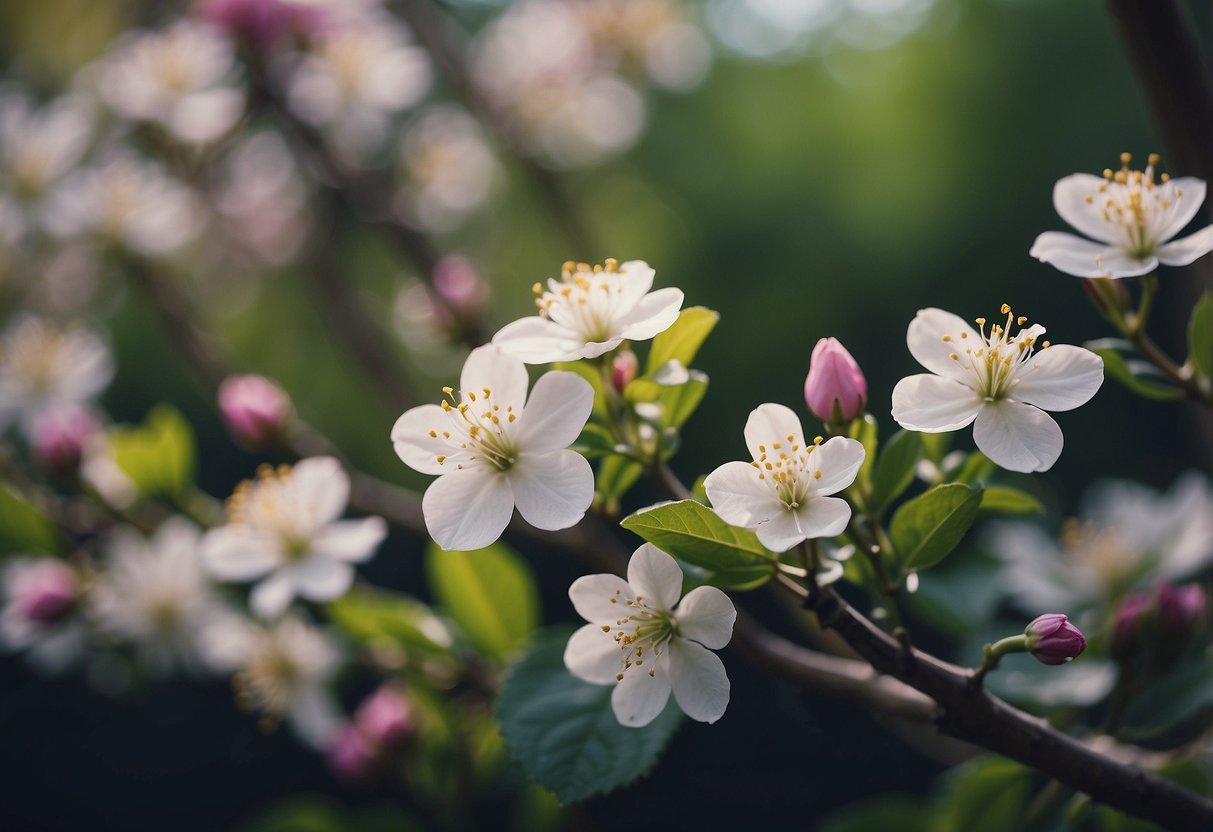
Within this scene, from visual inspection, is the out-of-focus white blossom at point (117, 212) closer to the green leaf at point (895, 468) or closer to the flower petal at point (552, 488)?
the flower petal at point (552, 488)

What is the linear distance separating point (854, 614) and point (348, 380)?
6.61 ft

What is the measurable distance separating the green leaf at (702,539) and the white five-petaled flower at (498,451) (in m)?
0.05

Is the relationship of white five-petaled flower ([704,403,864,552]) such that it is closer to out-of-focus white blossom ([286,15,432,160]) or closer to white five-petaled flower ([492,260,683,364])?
white five-petaled flower ([492,260,683,364])

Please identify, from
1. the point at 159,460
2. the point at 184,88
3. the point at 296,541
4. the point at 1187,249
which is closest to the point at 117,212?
the point at 184,88

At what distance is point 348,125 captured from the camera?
1564 mm

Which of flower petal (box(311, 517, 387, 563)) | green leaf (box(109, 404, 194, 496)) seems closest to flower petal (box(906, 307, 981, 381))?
flower petal (box(311, 517, 387, 563))

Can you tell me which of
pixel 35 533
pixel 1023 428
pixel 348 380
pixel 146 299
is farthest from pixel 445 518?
pixel 348 380

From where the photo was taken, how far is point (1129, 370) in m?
0.69

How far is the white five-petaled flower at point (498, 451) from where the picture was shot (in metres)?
0.60

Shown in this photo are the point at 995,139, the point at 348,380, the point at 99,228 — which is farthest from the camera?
the point at 995,139

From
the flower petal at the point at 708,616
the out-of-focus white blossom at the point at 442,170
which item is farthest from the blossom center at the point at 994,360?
the out-of-focus white blossom at the point at 442,170

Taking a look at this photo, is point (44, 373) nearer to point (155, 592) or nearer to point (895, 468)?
point (155, 592)

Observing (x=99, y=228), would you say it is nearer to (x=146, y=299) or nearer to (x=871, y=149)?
(x=146, y=299)

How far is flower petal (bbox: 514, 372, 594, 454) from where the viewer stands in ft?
1.97
